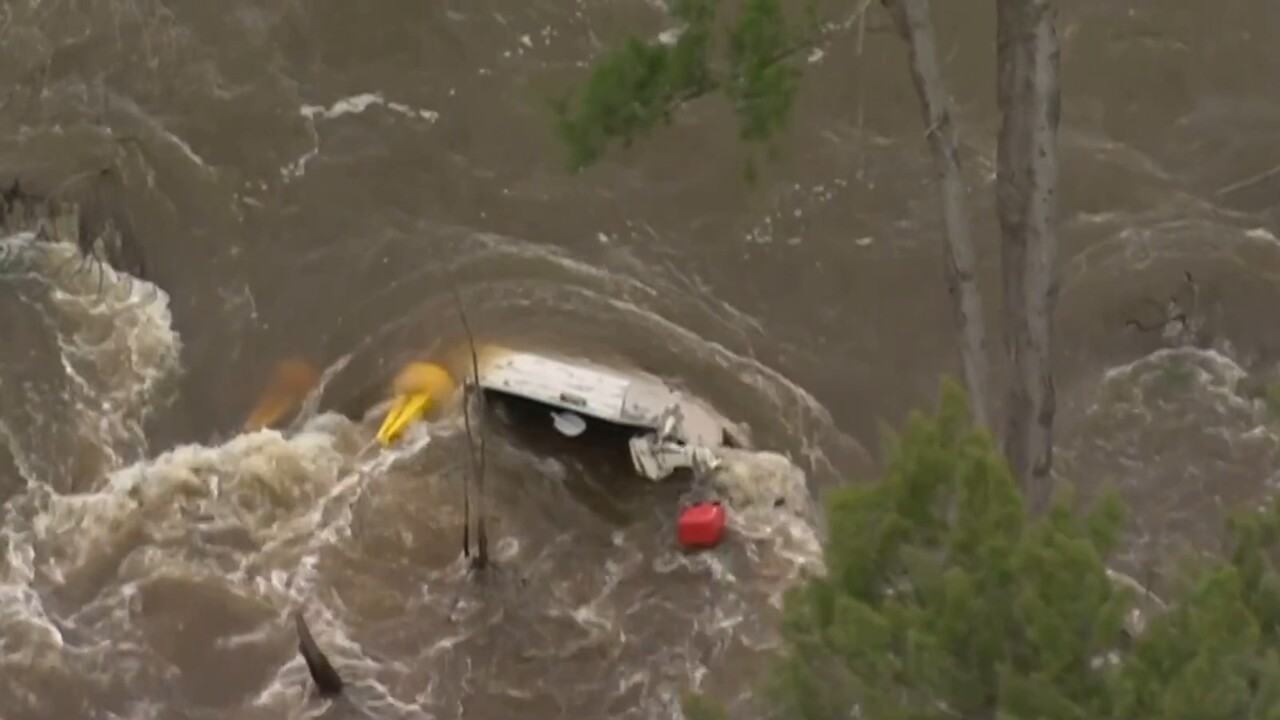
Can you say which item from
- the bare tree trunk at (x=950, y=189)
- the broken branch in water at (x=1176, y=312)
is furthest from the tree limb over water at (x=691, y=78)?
the broken branch in water at (x=1176, y=312)

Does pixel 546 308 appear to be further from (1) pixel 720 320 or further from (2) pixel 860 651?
(2) pixel 860 651

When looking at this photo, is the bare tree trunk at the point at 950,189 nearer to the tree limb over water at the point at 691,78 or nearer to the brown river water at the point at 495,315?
the tree limb over water at the point at 691,78

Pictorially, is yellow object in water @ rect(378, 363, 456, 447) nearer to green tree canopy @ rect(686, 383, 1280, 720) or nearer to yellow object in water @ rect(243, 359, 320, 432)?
yellow object in water @ rect(243, 359, 320, 432)

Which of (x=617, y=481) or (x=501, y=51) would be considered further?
(x=501, y=51)

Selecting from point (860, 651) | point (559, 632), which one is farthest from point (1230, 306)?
point (860, 651)

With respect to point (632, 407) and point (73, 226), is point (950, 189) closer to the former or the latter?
point (632, 407)

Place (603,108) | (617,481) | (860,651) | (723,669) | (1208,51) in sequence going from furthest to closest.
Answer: (1208,51) → (617,481) → (723,669) → (603,108) → (860,651)
